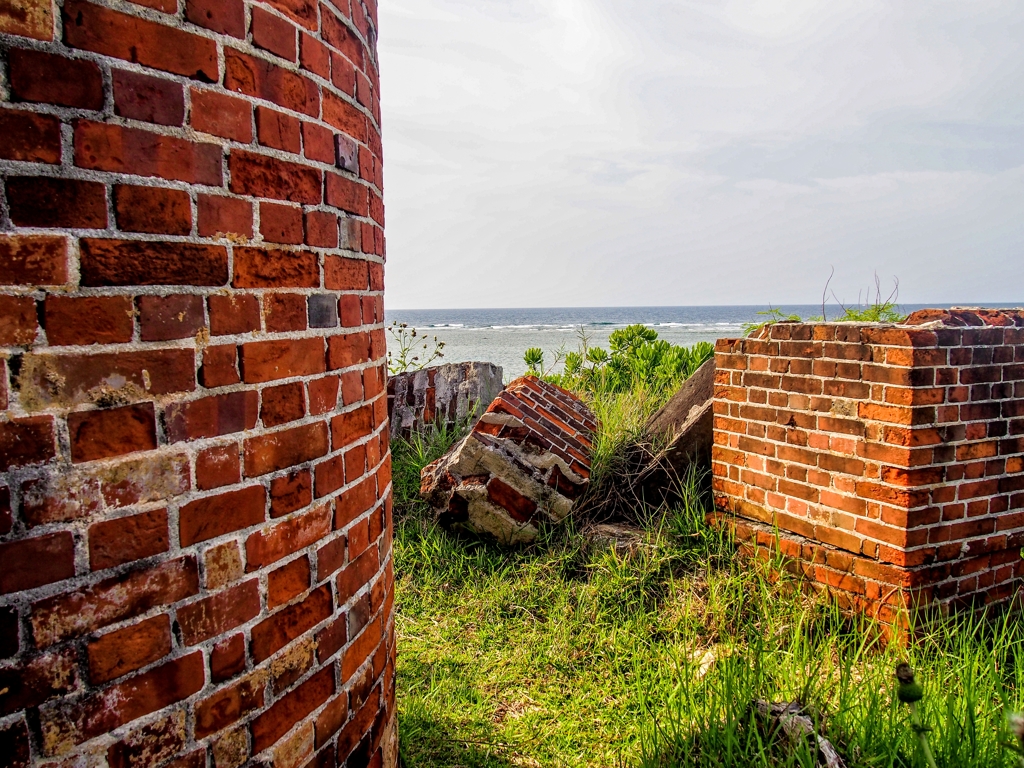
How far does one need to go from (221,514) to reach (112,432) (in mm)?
254

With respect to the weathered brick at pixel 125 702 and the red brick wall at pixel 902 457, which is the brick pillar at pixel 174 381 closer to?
the weathered brick at pixel 125 702

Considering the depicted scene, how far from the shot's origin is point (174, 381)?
1.12 metres

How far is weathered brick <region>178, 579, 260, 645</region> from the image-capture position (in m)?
1.17

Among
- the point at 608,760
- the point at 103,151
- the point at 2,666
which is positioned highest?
the point at 103,151

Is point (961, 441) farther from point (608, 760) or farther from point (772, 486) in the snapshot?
point (608, 760)

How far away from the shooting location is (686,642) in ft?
9.91

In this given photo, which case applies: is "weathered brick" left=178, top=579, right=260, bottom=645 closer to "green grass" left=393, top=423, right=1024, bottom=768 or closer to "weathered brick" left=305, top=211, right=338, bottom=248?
"weathered brick" left=305, top=211, right=338, bottom=248

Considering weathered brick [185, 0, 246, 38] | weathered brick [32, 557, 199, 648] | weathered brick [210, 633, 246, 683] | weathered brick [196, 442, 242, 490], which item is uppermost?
weathered brick [185, 0, 246, 38]

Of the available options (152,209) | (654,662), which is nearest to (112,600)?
(152,209)

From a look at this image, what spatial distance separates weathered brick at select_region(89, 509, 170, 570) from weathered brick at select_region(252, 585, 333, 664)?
0.30 meters

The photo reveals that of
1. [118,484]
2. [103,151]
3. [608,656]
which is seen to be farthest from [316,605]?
[608,656]

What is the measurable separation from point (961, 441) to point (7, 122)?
350 centimetres

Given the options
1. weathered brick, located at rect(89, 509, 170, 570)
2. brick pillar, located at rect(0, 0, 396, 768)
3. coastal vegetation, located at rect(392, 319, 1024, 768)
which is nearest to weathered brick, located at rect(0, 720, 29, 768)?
brick pillar, located at rect(0, 0, 396, 768)

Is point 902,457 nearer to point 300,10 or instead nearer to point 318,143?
point 318,143
